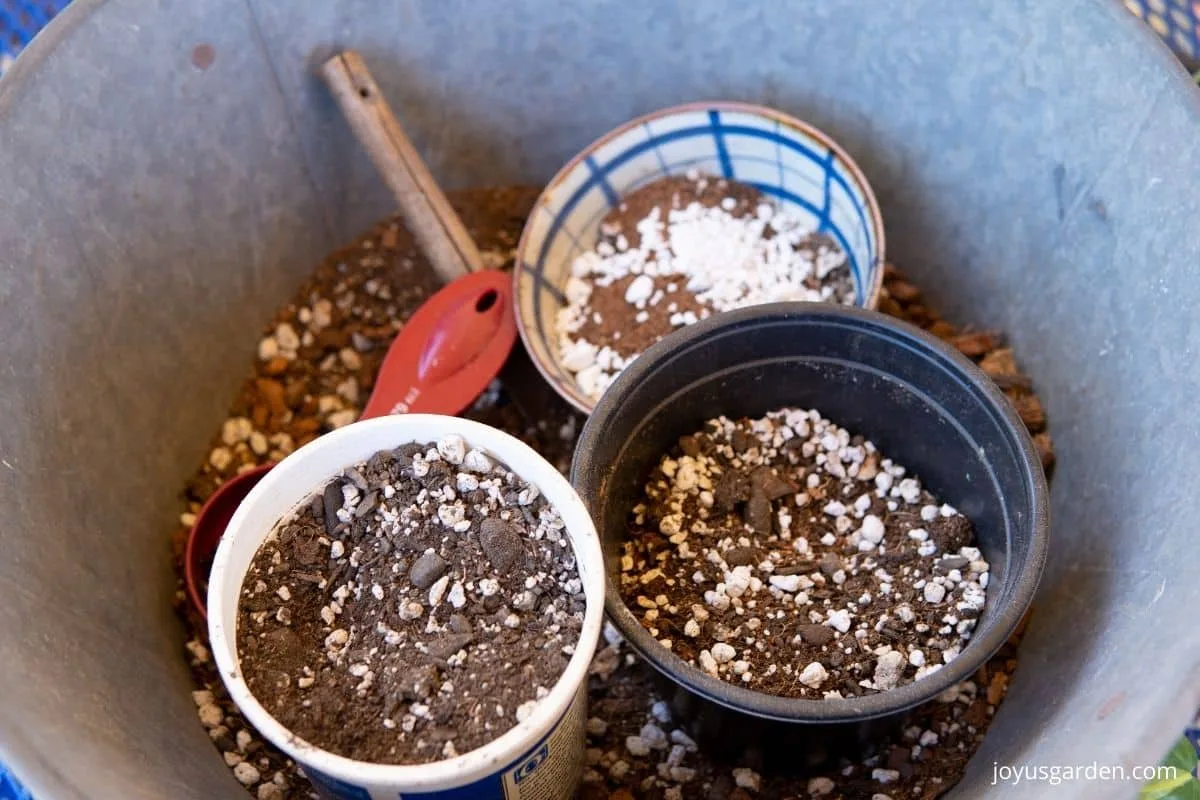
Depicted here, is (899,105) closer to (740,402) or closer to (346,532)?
(740,402)

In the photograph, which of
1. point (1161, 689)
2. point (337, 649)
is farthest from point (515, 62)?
point (1161, 689)

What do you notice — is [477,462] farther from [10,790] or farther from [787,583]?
[10,790]

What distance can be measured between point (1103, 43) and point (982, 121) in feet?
0.53

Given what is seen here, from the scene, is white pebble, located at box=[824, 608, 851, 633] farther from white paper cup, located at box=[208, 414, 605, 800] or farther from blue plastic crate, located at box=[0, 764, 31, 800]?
blue plastic crate, located at box=[0, 764, 31, 800]

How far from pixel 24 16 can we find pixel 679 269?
2.51ft

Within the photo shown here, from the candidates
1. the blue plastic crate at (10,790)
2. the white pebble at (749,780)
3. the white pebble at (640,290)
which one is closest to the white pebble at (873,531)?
the white pebble at (749,780)

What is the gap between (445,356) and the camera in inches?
46.4

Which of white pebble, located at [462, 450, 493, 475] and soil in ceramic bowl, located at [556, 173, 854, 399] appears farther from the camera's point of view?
soil in ceramic bowl, located at [556, 173, 854, 399]

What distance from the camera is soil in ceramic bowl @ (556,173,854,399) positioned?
118cm

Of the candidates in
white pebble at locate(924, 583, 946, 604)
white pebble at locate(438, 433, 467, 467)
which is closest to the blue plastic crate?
white pebble at locate(438, 433, 467, 467)

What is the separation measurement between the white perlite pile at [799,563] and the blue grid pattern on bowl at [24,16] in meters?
0.83

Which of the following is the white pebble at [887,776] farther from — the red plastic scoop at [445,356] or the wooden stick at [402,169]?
the wooden stick at [402,169]

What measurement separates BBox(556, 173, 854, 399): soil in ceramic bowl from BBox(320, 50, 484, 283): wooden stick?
15cm

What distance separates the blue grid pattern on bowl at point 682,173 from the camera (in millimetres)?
1165
